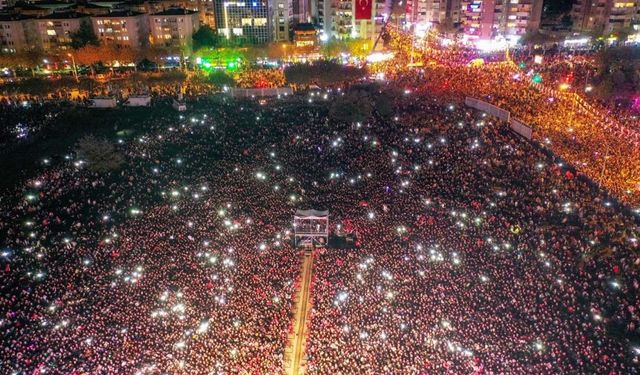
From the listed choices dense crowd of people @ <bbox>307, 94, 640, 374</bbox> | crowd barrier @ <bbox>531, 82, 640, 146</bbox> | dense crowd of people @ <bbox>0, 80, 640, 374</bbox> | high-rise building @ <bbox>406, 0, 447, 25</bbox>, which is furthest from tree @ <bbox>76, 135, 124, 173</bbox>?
high-rise building @ <bbox>406, 0, 447, 25</bbox>

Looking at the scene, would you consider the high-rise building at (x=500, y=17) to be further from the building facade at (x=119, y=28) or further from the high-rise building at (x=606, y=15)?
the building facade at (x=119, y=28)

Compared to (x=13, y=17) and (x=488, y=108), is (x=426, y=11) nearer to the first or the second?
(x=488, y=108)

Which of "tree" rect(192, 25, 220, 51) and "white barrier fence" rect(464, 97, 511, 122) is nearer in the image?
"white barrier fence" rect(464, 97, 511, 122)

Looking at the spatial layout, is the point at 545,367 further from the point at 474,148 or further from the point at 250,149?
the point at 250,149

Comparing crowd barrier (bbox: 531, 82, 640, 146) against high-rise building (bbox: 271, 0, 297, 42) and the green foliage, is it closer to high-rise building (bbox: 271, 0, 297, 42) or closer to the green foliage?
the green foliage

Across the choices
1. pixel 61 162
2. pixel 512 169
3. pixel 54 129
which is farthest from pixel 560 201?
pixel 54 129

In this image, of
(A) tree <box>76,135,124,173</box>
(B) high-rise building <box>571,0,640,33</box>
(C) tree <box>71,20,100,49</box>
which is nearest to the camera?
(A) tree <box>76,135,124,173</box>

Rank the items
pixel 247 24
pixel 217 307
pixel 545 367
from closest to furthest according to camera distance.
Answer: pixel 545 367
pixel 217 307
pixel 247 24
